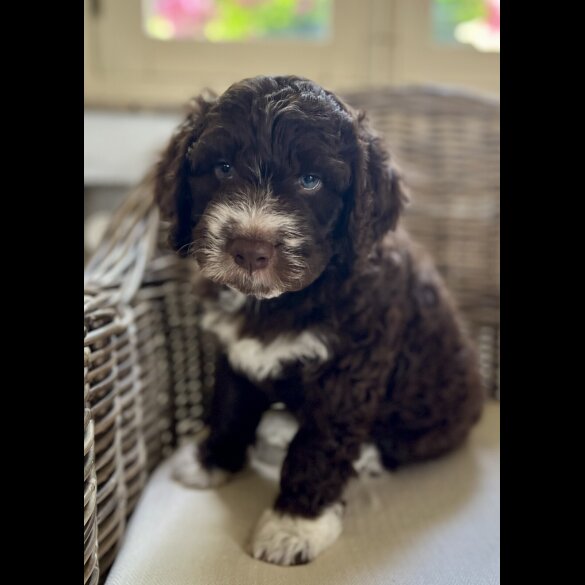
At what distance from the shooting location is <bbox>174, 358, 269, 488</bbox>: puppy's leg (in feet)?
4.78

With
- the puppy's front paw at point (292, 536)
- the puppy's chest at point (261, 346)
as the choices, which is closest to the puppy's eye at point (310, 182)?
the puppy's chest at point (261, 346)

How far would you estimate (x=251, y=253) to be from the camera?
101 cm

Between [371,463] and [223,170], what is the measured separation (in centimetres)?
91

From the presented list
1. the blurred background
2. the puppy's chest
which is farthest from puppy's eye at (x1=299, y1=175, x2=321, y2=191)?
the blurred background

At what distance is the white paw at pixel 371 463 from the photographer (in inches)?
60.8

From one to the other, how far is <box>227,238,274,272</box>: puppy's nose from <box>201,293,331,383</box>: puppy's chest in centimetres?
28

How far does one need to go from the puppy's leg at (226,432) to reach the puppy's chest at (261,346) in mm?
79

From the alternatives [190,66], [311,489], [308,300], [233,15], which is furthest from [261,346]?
[190,66]

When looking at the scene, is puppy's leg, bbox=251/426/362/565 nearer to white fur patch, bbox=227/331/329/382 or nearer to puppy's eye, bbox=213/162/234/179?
white fur patch, bbox=227/331/329/382

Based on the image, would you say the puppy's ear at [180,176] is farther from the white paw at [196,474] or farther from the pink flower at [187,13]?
the white paw at [196,474]
